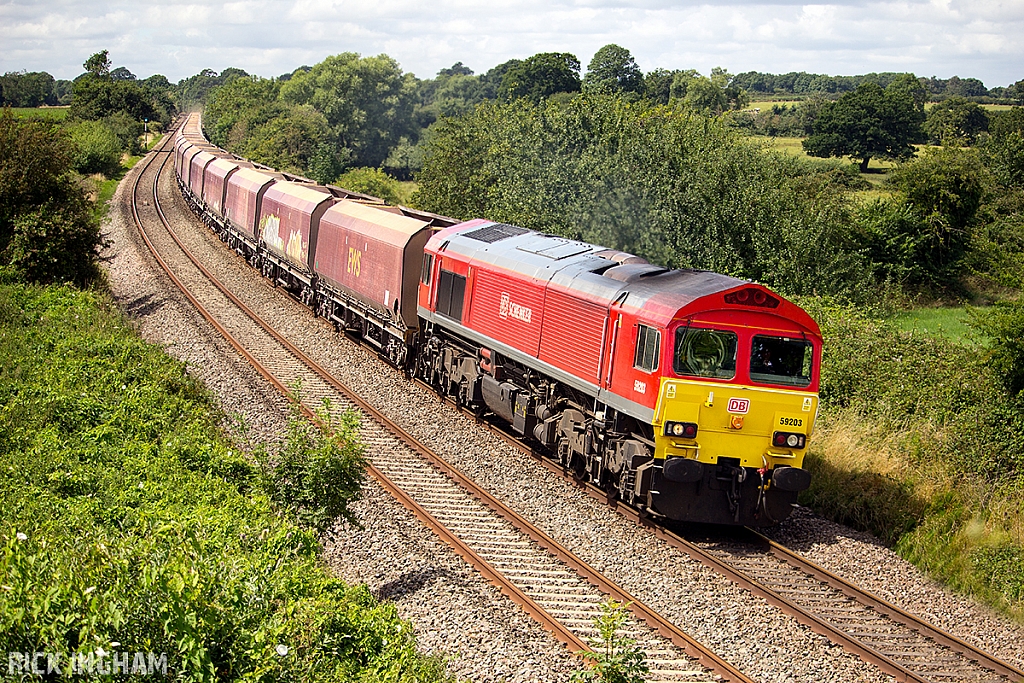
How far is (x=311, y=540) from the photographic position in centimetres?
987

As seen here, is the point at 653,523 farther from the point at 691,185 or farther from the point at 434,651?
the point at 691,185

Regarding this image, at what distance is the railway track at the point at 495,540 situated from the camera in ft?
31.6

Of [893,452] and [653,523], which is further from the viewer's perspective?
[893,452]

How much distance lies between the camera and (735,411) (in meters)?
12.3

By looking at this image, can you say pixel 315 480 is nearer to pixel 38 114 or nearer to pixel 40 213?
pixel 40 213

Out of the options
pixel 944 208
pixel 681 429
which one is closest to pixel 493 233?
pixel 681 429

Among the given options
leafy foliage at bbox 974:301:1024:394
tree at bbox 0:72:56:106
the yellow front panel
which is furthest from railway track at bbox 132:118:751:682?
tree at bbox 0:72:56:106

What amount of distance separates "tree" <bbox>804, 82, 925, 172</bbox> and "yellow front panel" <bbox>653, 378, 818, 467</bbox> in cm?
A: 5491

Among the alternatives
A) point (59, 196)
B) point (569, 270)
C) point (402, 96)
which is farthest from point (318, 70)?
point (569, 270)

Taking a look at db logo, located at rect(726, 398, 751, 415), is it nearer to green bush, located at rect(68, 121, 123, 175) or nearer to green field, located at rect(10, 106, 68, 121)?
green field, located at rect(10, 106, 68, 121)

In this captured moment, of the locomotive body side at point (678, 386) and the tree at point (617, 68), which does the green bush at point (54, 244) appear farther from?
the tree at point (617, 68)

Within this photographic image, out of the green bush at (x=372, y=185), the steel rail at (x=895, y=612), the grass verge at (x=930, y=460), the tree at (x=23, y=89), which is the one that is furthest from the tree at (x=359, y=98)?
the steel rail at (x=895, y=612)

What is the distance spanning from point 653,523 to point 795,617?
294 cm

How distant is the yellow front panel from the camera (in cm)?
1218
